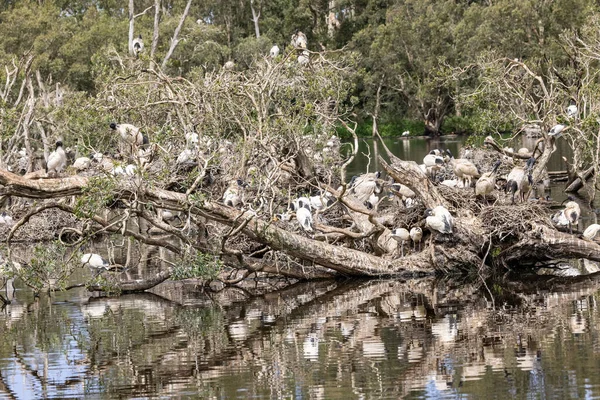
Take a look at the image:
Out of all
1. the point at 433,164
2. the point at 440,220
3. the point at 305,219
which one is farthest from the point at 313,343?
the point at 433,164

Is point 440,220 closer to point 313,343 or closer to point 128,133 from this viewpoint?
point 313,343

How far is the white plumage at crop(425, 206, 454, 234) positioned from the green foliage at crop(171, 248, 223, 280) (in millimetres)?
3223

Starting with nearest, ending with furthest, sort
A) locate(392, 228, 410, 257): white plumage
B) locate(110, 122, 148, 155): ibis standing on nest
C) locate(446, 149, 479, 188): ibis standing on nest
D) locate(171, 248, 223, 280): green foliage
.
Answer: locate(171, 248, 223, 280): green foliage < locate(392, 228, 410, 257): white plumage < locate(110, 122, 148, 155): ibis standing on nest < locate(446, 149, 479, 188): ibis standing on nest

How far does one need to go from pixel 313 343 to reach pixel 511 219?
5.03m

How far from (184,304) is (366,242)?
12.0 feet

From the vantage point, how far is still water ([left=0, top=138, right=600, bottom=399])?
33.4ft

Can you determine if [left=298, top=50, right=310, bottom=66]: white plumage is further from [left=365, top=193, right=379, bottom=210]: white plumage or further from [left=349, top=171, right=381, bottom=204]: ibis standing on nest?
[left=365, top=193, right=379, bottom=210]: white plumage

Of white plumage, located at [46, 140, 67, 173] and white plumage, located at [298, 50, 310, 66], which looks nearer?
white plumage, located at [46, 140, 67, 173]

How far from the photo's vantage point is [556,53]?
5709 cm

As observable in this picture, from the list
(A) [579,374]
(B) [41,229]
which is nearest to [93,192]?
(A) [579,374]

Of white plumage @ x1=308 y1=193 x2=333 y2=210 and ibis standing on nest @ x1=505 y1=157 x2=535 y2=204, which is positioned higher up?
ibis standing on nest @ x1=505 y1=157 x2=535 y2=204

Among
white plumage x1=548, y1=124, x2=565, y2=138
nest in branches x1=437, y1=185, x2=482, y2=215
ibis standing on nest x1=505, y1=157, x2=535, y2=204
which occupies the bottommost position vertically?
nest in branches x1=437, y1=185, x2=482, y2=215

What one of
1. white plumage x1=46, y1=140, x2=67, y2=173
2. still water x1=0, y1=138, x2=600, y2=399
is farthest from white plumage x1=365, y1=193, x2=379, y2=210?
white plumage x1=46, y1=140, x2=67, y2=173

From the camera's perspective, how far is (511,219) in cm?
1612
